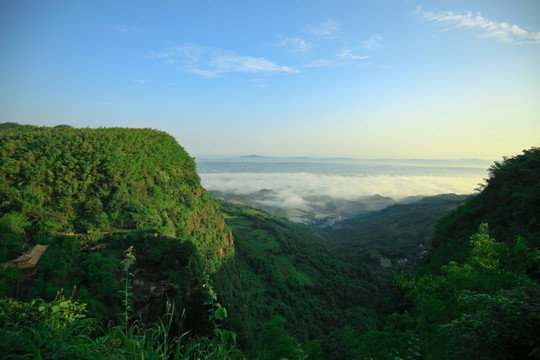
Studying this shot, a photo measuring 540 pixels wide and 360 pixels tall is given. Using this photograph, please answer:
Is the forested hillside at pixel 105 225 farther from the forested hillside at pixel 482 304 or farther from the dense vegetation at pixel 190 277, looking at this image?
the forested hillside at pixel 482 304

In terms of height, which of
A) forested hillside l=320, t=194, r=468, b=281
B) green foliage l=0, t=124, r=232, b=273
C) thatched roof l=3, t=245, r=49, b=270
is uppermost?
green foliage l=0, t=124, r=232, b=273

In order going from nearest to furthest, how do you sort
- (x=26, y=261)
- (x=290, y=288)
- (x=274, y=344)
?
(x=274, y=344)
(x=26, y=261)
(x=290, y=288)

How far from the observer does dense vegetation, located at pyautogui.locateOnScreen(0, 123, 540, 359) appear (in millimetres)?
4730

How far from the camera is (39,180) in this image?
31.6m

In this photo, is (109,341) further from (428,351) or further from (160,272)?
(160,272)

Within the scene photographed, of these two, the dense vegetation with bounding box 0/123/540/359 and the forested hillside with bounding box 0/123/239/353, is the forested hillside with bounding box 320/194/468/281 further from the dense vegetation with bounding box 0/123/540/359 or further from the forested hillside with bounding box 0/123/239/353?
the forested hillside with bounding box 0/123/239/353

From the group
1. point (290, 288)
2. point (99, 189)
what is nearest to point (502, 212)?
point (99, 189)

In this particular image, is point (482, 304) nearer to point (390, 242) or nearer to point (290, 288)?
point (290, 288)

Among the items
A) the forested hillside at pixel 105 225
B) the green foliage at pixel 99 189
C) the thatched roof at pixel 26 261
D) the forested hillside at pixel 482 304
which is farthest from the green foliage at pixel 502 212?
the green foliage at pixel 99 189

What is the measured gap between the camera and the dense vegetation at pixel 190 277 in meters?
4.73

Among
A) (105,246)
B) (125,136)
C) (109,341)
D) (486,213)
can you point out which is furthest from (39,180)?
(486,213)

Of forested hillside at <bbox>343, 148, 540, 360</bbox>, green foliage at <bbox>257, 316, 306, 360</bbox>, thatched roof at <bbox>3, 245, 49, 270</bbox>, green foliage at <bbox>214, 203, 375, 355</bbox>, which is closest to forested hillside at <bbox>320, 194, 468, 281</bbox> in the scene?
green foliage at <bbox>214, 203, 375, 355</bbox>

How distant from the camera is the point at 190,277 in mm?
24844

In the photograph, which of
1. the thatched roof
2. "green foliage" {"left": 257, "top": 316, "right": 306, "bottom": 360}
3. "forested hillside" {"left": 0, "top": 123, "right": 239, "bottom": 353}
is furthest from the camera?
"forested hillside" {"left": 0, "top": 123, "right": 239, "bottom": 353}
